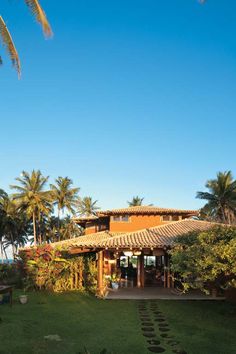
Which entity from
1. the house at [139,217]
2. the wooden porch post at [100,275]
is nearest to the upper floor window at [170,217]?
the house at [139,217]

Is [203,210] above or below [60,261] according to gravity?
above

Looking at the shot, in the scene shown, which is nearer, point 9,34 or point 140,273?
point 9,34

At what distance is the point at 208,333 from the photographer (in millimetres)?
10391

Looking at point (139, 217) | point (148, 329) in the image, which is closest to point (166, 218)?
point (139, 217)

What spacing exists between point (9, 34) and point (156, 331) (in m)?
9.34

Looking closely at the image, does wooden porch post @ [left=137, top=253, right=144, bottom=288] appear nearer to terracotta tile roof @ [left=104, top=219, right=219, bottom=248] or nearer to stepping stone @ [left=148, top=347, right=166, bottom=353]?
terracotta tile roof @ [left=104, top=219, right=219, bottom=248]

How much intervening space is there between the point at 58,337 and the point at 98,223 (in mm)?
21557

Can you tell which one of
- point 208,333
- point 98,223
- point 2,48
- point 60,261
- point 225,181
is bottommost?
point 208,333

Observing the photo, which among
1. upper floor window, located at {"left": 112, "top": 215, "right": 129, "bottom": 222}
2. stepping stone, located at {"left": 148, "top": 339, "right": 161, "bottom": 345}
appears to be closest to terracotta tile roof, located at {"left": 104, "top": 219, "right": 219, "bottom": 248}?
upper floor window, located at {"left": 112, "top": 215, "right": 129, "bottom": 222}

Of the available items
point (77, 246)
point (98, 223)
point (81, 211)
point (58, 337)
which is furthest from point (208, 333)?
point (81, 211)

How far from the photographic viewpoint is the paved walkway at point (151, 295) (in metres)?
17.0

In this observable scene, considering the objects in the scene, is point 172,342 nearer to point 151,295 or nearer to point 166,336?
point 166,336

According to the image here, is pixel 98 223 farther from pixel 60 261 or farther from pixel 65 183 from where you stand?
pixel 65 183

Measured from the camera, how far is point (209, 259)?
33.6ft
